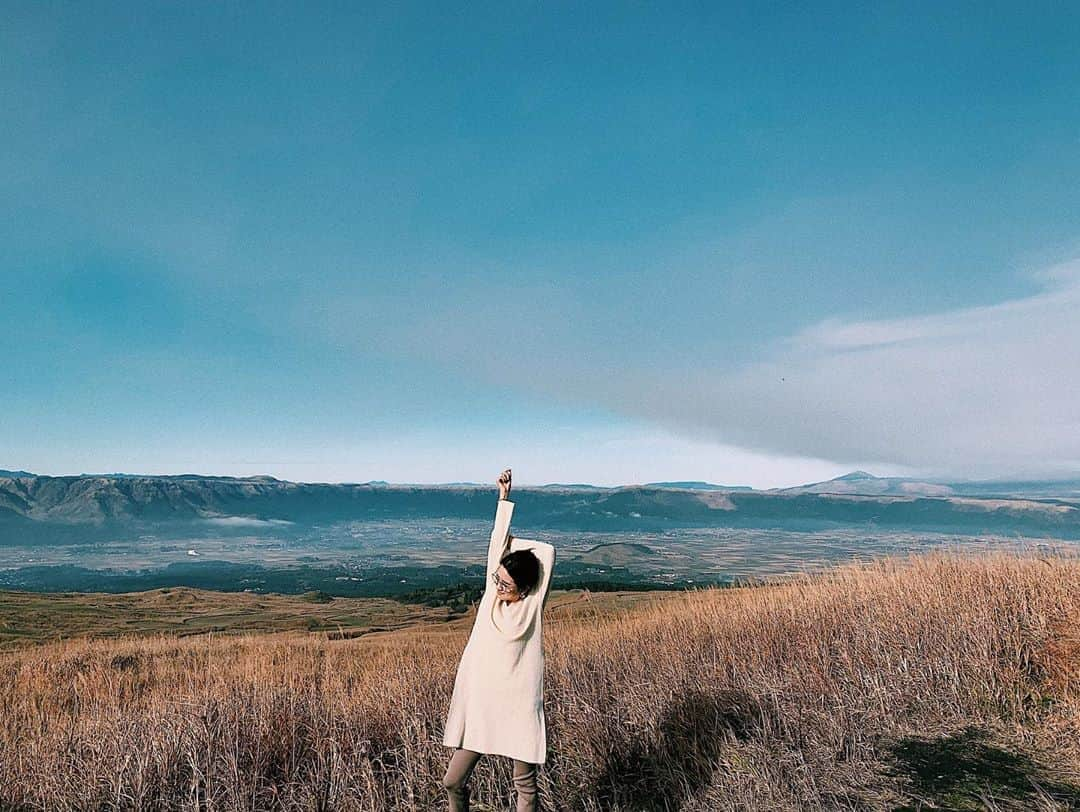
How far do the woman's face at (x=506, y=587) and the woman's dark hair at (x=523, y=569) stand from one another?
2 cm

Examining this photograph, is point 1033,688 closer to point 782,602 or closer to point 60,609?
point 782,602

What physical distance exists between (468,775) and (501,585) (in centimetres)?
126

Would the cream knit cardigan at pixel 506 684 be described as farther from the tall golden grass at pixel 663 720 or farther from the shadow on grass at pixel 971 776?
the shadow on grass at pixel 971 776

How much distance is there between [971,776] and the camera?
5906 mm

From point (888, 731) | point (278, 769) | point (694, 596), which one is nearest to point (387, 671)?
point (278, 769)

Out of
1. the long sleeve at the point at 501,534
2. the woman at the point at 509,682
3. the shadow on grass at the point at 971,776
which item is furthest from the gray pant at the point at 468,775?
the shadow on grass at the point at 971,776

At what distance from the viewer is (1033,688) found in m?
8.07

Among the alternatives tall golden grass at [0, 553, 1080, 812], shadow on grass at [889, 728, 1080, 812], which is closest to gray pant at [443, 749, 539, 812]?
tall golden grass at [0, 553, 1080, 812]

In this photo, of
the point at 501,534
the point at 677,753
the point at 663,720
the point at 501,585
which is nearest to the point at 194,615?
the point at 663,720

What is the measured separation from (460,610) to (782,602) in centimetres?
3822

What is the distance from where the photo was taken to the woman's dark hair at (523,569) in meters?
4.08

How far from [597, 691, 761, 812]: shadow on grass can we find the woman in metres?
2.23

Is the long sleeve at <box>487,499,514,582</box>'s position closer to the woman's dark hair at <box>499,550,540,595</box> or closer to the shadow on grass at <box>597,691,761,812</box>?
the woman's dark hair at <box>499,550,540,595</box>

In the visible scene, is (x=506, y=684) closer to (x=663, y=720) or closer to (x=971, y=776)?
(x=663, y=720)
